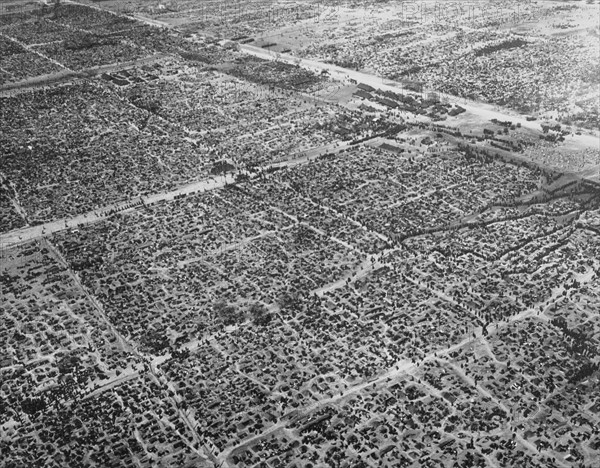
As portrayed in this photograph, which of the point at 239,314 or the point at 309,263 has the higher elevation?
the point at 309,263

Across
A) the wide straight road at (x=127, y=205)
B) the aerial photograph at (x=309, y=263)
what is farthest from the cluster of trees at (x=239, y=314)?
the wide straight road at (x=127, y=205)

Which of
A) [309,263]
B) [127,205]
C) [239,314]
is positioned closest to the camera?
[239,314]

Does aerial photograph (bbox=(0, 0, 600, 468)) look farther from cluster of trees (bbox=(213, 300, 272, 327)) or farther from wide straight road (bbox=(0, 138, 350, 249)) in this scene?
wide straight road (bbox=(0, 138, 350, 249))

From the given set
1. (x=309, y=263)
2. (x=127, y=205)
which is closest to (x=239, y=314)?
(x=309, y=263)

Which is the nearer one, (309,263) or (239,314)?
(239,314)

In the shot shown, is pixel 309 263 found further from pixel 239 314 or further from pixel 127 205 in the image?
pixel 127 205

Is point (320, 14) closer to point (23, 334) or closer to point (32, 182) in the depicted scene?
point (32, 182)

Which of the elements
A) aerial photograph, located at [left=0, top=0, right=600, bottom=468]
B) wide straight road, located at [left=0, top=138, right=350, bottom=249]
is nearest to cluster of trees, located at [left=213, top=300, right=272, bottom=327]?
aerial photograph, located at [left=0, top=0, right=600, bottom=468]

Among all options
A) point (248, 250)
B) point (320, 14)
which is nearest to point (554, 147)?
point (248, 250)

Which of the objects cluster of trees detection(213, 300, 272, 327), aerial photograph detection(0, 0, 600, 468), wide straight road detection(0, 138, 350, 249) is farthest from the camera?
wide straight road detection(0, 138, 350, 249)
